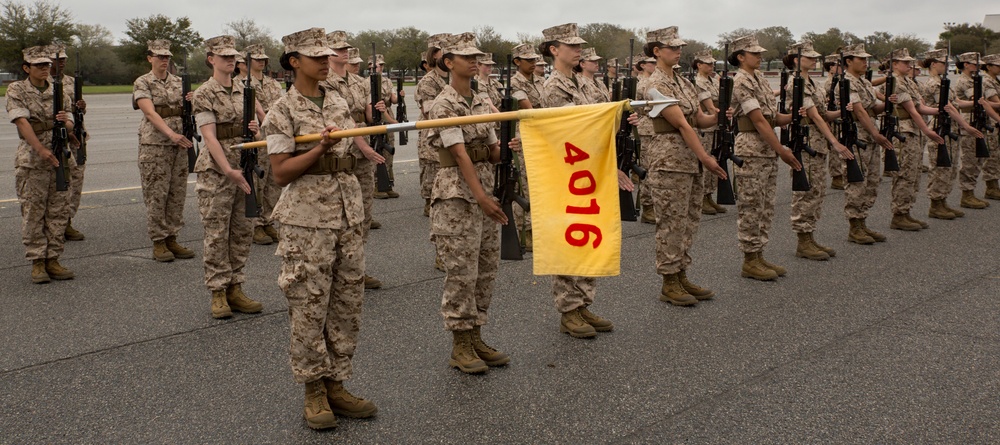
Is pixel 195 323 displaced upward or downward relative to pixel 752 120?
downward

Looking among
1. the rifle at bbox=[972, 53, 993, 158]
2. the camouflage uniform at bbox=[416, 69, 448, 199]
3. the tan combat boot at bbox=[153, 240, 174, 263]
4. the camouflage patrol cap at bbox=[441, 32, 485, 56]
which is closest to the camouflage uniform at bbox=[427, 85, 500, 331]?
the camouflage patrol cap at bbox=[441, 32, 485, 56]

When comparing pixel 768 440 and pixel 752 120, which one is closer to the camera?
pixel 768 440

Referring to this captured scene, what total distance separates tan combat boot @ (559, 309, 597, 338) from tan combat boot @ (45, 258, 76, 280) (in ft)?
14.6

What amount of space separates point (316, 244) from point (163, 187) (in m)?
4.70

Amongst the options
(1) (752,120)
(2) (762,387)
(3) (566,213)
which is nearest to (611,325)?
(2) (762,387)

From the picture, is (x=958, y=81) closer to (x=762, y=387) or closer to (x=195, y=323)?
(x=762, y=387)

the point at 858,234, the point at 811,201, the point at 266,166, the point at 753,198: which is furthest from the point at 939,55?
the point at 266,166

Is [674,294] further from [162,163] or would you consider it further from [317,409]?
[162,163]

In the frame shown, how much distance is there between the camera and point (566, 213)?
16.0 ft

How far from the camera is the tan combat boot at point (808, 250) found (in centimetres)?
A: 913

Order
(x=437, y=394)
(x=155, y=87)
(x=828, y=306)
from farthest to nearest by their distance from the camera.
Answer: (x=155, y=87)
(x=828, y=306)
(x=437, y=394)

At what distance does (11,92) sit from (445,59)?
4.67m

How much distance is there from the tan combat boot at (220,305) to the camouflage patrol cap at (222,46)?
1.81m

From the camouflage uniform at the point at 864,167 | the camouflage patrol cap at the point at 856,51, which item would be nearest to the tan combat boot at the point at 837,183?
the camouflage uniform at the point at 864,167
